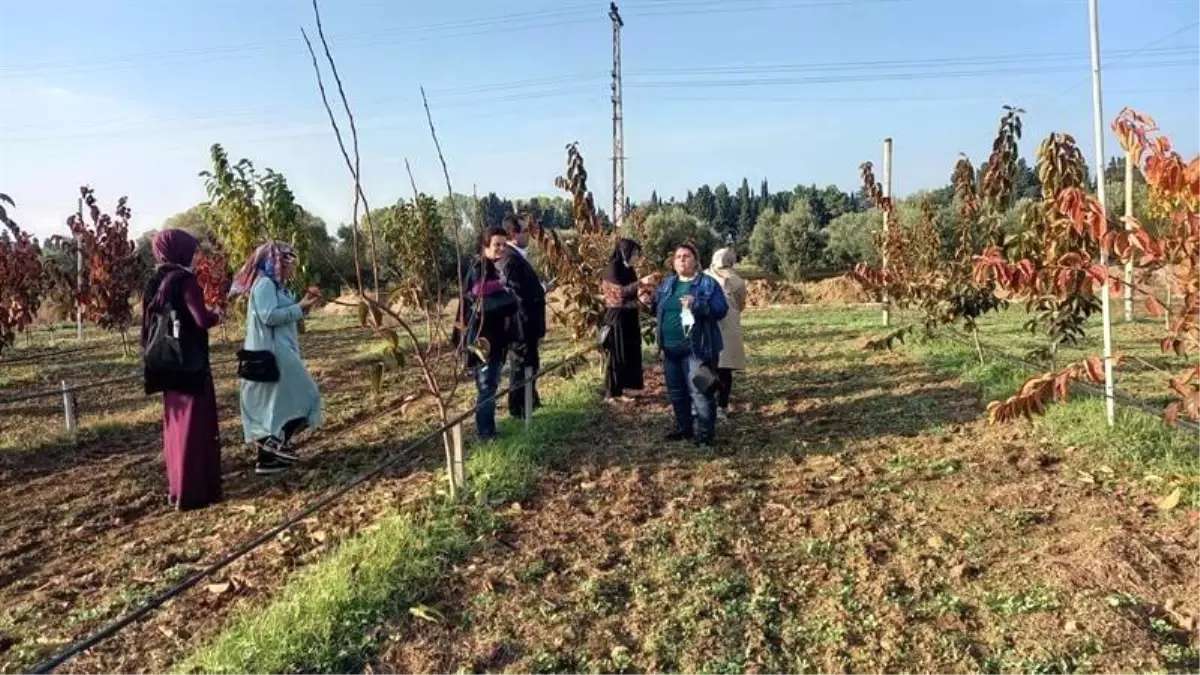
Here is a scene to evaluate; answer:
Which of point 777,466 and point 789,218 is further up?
point 789,218

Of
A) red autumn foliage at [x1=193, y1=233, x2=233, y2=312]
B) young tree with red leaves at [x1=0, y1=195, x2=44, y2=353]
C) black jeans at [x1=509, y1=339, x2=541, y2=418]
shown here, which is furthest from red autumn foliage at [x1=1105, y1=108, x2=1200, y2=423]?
red autumn foliage at [x1=193, y1=233, x2=233, y2=312]

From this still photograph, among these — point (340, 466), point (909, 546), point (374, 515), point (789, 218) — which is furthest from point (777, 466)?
point (789, 218)

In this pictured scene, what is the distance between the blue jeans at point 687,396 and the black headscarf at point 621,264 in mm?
1567

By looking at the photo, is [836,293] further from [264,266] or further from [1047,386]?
[1047,386]

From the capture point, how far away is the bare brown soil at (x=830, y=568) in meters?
3.20

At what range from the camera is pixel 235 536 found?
16.1ft

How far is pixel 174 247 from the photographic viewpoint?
5441 millimetres

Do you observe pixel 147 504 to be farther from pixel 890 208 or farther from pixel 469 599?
pixel 890 208

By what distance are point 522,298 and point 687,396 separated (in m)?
1.46

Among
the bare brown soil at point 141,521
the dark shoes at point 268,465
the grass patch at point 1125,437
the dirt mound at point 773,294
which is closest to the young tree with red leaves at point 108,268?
the bare brown soil at point 141,521

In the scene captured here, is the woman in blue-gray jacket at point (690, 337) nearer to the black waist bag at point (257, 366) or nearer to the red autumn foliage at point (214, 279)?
the black waist bag at point (257, 366)

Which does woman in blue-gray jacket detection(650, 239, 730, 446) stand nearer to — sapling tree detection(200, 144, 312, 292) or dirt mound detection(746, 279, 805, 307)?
sapling tree detection(200, 144, 312, 292)

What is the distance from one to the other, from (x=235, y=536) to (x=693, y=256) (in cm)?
349

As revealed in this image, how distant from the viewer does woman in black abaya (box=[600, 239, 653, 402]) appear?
7.88 m
